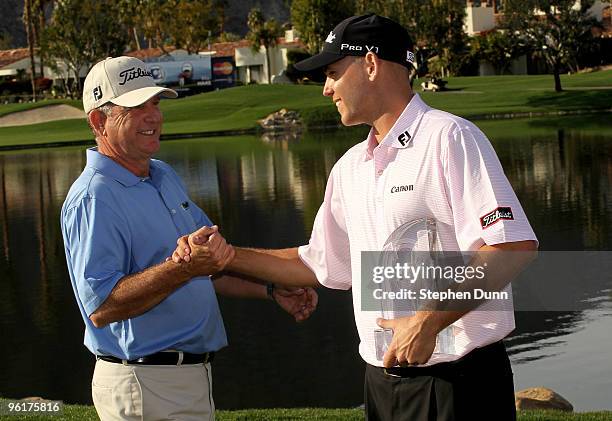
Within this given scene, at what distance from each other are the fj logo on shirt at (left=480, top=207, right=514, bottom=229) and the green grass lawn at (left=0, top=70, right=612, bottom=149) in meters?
74.8

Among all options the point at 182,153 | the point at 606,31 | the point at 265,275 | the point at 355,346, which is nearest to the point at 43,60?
the point at 606,31

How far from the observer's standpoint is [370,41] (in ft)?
17.3

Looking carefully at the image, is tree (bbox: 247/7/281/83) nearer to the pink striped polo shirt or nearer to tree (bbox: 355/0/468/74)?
tree (bbox: 355/0/468/74)

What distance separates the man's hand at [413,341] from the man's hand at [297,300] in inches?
82.0

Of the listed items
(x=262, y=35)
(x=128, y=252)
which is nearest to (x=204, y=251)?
(x=128, y=252)

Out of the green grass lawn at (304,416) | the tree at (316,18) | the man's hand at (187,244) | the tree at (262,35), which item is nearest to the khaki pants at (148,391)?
the man's hand at (187,244)

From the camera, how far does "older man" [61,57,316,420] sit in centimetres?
581

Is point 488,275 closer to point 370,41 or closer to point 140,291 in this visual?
point 370,41

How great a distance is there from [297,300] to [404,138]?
7.07 feet

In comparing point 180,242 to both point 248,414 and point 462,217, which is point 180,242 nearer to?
point 462,217

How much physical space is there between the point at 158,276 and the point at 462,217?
64.9 inches

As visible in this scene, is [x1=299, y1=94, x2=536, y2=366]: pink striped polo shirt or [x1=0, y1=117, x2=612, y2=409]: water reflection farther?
[x1=0, y1=117, x2=612, y2=409]: water reflection

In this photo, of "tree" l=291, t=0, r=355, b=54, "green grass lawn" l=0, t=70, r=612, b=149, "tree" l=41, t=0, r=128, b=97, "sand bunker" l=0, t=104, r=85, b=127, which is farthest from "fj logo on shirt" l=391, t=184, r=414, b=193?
"tree" l=41, t=0, r=128, b=97

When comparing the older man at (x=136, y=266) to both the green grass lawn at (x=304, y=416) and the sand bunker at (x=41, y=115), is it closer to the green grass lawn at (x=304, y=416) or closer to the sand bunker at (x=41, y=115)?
the green grass lawn at (x=304, y=416)
